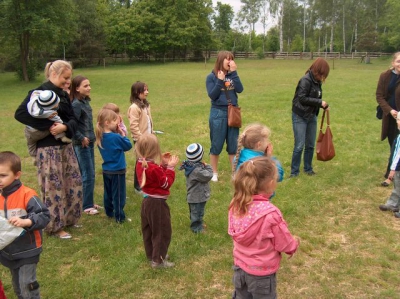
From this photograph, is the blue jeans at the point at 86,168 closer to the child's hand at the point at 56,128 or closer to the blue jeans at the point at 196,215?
the child's hand at the point at 56,128

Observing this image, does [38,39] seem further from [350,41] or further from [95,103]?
[350,41]

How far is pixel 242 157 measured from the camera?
11.3 ft

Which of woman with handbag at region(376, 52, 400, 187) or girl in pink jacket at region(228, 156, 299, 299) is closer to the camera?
girl in pink jacket at region(228, 156, 299, 299)

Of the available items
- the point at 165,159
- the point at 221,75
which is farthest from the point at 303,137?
the point at 165,159

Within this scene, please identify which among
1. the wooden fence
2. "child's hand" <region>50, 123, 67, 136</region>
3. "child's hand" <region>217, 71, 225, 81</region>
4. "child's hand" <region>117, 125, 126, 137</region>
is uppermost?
the wooden fence

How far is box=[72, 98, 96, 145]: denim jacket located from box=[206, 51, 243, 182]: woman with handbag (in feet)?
6.10

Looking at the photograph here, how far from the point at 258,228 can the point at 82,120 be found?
124 inches

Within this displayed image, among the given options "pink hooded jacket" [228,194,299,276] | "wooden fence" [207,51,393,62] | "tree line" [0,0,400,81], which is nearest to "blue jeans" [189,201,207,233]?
"pink hooded jacket" [228,194,299,276]

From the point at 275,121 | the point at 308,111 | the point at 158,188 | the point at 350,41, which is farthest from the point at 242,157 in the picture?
the point at 350,41

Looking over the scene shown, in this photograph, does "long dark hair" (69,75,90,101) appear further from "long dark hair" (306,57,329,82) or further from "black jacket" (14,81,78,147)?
"long dark hair" (306,57,329,82)

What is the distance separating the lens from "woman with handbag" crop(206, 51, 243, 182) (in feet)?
18.2

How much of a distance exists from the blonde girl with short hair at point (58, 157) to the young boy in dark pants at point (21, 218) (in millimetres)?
1189

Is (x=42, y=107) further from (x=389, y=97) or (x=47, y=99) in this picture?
(x=389, y=97)

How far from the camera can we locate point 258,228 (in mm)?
2406
